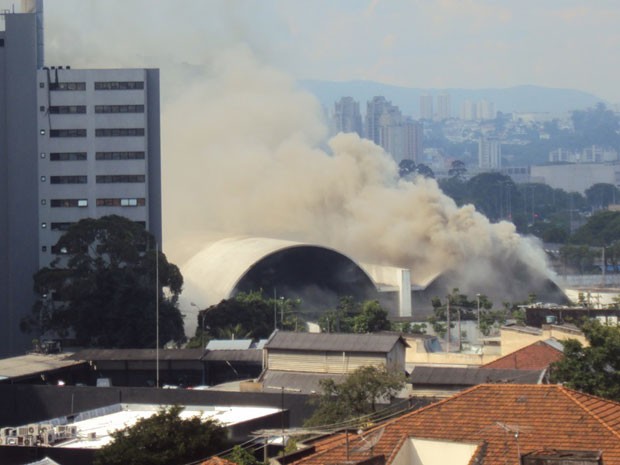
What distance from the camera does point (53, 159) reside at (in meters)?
78.1

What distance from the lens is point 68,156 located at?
257ft

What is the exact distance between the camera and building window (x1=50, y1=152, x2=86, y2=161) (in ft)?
256

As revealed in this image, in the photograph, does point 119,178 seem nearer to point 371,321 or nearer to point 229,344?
point 371,321

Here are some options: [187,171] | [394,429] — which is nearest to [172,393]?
[394,429]

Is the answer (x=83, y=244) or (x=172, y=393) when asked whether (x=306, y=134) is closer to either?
(x=83, y=244)

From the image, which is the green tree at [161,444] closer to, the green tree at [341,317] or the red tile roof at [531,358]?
the red tile roof at [531,358]

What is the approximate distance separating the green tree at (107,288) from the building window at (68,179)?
3.85m

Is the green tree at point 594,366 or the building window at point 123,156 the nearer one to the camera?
the green tree at point 594,366

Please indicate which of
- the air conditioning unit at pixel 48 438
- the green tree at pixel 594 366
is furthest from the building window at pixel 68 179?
the green tree at pixel 594 366

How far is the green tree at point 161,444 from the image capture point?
97.1ft

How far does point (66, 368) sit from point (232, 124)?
6615 cm

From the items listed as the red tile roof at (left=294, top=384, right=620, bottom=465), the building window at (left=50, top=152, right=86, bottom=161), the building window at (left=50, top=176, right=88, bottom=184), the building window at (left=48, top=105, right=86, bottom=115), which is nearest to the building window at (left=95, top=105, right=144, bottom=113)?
the building window at (left=48, top=105, right=86, bottom=115)

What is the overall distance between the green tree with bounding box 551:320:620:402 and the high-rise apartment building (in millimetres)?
43154

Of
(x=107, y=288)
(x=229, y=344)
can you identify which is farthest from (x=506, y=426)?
(x=107, y=288)
